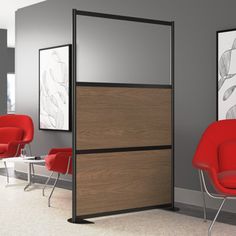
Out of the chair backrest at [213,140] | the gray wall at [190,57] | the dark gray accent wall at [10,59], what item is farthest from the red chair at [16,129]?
the dark gray accent wall at [10,59]

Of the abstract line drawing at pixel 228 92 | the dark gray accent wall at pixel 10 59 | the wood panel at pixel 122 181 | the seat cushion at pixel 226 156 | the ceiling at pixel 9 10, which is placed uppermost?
the ceiling at pixel 9 10

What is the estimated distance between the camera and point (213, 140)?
520 centimetres

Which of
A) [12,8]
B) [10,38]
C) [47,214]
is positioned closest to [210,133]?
[47,214]

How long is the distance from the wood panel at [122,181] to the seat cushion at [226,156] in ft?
2.83

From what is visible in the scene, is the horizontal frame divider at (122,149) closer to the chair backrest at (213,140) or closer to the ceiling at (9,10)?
the chair backrest at (213,140)

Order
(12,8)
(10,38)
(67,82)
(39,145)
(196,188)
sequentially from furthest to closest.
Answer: (10,38), (12,8), (39,145), (67,82), (196,188)

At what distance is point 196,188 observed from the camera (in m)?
6.14

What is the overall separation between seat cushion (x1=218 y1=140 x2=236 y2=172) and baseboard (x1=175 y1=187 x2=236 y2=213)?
0.67 metres

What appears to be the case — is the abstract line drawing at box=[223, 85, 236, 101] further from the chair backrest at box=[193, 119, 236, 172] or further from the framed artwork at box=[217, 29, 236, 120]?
the chair backrest at box=[193, 119, 236, 172]

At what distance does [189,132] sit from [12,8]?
16.7ft

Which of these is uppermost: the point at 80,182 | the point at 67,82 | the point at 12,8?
the point at 12,8

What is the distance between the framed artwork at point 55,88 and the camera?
813 centimetres

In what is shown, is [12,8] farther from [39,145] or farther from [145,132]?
[145,132]

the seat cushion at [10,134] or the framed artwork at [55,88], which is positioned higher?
the framed artwork at [55,88]
